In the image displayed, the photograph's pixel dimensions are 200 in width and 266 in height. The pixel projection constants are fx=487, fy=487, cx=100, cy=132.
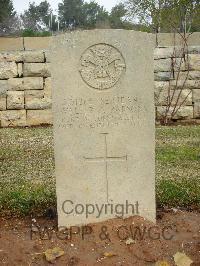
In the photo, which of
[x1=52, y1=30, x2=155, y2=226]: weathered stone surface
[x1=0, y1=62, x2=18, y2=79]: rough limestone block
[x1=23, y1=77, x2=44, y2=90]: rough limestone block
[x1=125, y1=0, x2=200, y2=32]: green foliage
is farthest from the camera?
[x1=125, y1=0, x2=200, y2=32]: green foliage

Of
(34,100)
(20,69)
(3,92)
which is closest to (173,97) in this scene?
(34,100)

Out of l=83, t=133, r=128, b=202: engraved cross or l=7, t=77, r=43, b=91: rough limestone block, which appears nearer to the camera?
l=83, t=133, r=128, b=202: engraved cross

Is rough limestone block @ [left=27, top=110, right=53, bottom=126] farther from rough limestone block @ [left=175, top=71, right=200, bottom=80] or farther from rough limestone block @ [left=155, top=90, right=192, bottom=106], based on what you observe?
rough limestone block @ [left=175, top=71, right=200, bottom=80]

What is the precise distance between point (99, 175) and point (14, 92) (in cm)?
560

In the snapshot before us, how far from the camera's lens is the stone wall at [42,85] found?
29.5 ft

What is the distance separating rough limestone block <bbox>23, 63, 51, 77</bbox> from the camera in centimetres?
898

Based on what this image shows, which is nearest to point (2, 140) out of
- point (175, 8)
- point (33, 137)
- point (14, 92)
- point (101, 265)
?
point (33, 137)

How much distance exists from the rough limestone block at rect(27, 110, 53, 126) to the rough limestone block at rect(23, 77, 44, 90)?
0.45 metres

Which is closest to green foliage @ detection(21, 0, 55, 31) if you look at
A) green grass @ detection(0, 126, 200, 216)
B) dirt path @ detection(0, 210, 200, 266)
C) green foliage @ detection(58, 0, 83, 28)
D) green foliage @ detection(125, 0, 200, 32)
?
green foliage @ detection(58, 0, 83, 28)

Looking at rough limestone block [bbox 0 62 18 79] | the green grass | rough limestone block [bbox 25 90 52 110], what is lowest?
the green grass

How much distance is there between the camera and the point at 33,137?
773cm

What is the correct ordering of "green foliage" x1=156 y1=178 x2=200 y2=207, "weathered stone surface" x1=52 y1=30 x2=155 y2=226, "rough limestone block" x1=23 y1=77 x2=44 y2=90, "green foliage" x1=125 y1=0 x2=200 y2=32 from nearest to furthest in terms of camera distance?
1. "weathered stone surface" x1=52 y1=30 x2=155 y2=226
2. "green foliage" x1=156 y1=178 x2=200 y2=207
3. "rough limestone block" x1=23 y1=77 x2=44 y2=90
4. "green foliage" x1=125 y1=0 x2=200 y2=32

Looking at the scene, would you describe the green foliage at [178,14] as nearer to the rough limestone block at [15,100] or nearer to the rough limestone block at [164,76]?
the rough limestone block at [164,76]

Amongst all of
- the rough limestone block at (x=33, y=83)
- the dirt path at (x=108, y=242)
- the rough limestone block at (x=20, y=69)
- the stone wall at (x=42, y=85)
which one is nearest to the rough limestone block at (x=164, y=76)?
the stone wall at (x=42, y=85)
